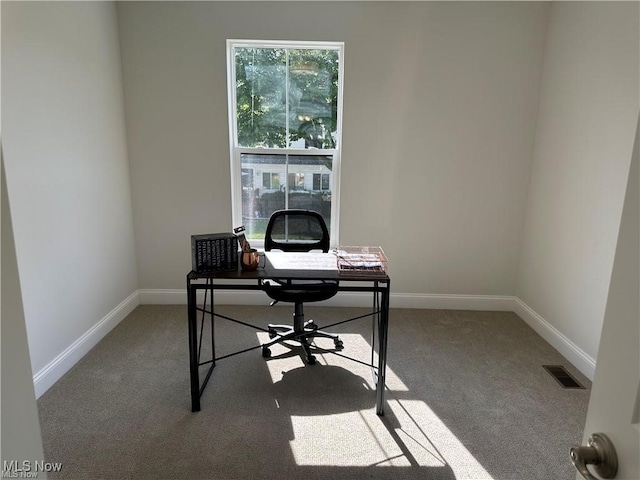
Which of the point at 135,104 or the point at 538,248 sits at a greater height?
the point at 135,104

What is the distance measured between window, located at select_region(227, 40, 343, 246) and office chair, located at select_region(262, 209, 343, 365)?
0.67 m

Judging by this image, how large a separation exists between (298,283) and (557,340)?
2.00m

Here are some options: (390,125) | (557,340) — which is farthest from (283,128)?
(557,340)

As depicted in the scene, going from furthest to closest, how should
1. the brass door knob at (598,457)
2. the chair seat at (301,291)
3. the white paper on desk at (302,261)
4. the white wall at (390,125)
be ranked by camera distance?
the white wall at (390,125) < the chair seat at (301,291) < the white paper on desk at (302,261) < the brass door knob at (598,457)

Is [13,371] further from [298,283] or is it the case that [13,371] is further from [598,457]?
[298,283]

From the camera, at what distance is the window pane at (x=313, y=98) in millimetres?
3221

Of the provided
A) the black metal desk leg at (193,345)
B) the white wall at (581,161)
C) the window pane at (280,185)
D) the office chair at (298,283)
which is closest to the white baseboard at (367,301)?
the white wall at (581,161)

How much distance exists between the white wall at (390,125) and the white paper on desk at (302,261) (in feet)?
3.75

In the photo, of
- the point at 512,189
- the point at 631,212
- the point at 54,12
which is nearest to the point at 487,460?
the point at 631,212

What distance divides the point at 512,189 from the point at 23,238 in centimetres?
358

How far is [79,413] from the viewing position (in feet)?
6.44

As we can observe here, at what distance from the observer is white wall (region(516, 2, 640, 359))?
2199 mm

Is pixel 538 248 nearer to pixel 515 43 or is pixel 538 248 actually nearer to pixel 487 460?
pixel 515 43

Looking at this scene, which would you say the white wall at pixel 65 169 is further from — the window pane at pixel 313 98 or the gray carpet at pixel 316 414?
the window pane at pixel 313 98
